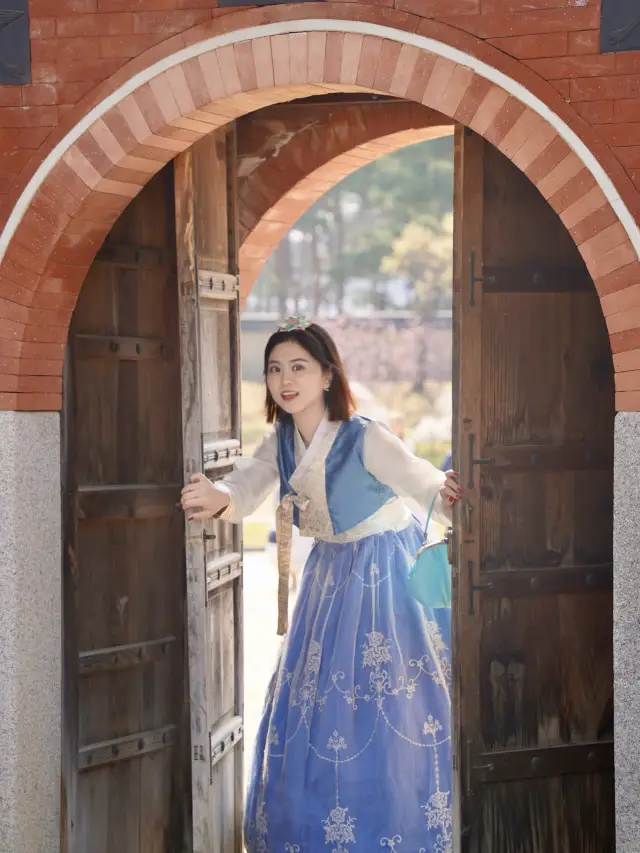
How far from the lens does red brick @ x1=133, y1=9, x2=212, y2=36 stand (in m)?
4.40

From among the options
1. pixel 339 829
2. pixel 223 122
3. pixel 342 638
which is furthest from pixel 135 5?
pixel 339 829

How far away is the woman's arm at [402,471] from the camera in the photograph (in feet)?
16.1

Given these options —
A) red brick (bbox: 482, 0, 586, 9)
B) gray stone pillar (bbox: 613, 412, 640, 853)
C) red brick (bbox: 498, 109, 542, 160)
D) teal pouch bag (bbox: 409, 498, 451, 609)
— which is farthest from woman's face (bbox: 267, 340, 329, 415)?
red brick (bbox: 482, 0, 586, 9)

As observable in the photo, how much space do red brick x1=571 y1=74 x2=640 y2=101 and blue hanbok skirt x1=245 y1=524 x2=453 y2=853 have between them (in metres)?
2.03

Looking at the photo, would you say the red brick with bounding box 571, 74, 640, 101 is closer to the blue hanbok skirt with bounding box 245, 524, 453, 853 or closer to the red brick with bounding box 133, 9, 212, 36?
the red brick with bounding box 133, 9, 212, 36

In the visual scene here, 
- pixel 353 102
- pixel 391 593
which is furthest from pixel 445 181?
pixel 391 593

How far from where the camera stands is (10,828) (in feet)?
15.3

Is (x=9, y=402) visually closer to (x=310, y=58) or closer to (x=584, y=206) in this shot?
(x=310, y=58)

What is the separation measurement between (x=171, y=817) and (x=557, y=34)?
3357mm

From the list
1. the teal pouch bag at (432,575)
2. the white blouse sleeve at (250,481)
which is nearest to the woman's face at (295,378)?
the white blouse sleeve at (250,481)

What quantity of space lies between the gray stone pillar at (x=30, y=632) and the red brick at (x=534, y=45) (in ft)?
6.74

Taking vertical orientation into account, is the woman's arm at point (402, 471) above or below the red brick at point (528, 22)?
below

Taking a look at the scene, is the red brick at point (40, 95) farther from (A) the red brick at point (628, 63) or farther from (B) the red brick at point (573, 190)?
(A) the red brick at point (628, 63)

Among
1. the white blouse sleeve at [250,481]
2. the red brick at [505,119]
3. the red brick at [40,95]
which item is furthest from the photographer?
the white blouse sleeve at [250,481]
